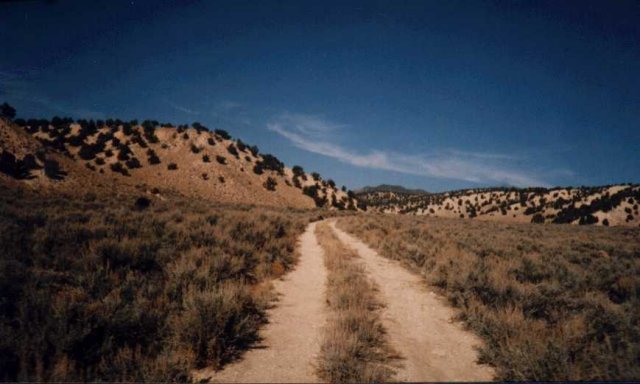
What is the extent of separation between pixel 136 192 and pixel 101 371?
3684cm

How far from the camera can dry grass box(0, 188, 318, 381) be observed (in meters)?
3.38

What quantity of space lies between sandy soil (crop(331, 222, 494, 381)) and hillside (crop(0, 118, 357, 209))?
3211 cm

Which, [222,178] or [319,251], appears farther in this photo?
[222,178]

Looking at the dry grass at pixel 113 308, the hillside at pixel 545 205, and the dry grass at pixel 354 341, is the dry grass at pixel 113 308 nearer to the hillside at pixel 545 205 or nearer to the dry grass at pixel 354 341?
the dry grass at pixel 354 341

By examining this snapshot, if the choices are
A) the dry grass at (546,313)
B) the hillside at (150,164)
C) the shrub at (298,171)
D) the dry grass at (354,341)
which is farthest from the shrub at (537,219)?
the dry grass at (354,341)

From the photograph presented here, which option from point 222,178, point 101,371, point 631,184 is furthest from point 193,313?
point 631,184

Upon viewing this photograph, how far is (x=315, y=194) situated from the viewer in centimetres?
6109

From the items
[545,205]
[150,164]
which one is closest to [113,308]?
[150,164]

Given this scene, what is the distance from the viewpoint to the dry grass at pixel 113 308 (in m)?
3.38

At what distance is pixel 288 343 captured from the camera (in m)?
4.84

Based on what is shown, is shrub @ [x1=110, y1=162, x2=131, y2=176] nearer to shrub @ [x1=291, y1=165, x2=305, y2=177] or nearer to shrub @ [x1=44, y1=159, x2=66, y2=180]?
shrub @ [x1=44, y1=159, x2=66, y2=180]

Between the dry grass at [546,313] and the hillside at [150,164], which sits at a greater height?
the hillside at [150,164]

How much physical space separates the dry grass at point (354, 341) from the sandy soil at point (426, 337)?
28 cm

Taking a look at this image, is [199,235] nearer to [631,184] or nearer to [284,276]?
[284,276]
